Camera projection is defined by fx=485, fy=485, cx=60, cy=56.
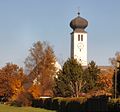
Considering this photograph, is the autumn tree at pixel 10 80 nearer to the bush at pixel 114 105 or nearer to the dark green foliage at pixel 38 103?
the dark green foliage at pixel 38 103

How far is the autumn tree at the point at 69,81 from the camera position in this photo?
86.8 m

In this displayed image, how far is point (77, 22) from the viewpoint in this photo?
158 m

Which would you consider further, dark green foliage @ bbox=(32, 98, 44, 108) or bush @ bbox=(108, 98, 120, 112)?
dark green foliage @ bbox=(32, 98, 44, 108)

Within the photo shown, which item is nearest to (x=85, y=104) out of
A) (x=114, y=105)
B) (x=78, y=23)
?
(x=114, y=105)

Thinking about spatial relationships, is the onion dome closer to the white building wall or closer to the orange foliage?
the white building wall

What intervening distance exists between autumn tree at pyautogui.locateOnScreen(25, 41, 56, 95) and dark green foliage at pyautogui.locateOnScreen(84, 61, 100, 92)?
830 centimetres

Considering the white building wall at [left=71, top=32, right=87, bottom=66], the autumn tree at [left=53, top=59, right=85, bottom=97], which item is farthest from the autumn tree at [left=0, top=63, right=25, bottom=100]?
the white building wall at [left=71, top=32, right=87, bottom=66]

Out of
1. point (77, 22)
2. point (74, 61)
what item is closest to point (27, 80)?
point (74, 61)

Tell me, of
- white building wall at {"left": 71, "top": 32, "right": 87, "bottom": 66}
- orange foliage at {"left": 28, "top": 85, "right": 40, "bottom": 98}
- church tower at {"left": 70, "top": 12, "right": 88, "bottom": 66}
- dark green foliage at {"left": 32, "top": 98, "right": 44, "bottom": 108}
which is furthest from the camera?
white building wall at {"left": 71, "top": 32, "right": 87, "bottom": 66}

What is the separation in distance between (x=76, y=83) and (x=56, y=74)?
7253 millimetres

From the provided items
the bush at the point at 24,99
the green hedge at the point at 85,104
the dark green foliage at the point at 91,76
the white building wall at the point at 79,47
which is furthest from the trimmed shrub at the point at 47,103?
the white building wall at the point at 79,47

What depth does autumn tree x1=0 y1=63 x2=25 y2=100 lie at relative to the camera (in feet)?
346

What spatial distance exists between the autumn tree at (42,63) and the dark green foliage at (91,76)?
8.30 m

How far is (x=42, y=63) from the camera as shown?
95938 mm
